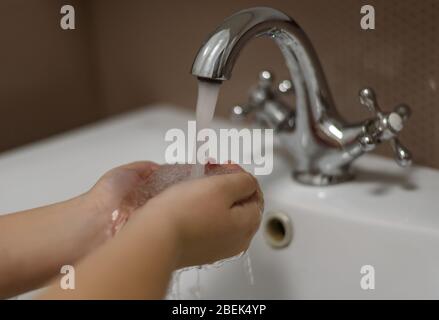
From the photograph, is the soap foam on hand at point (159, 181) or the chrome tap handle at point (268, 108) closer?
the soap foam on hand at point (159, 181)

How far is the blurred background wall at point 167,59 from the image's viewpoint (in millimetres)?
664

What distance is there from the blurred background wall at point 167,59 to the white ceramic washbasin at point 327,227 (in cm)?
8

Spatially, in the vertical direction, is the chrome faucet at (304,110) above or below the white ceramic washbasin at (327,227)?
above

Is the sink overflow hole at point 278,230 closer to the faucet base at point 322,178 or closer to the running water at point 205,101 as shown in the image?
the faucet base at point 322,178

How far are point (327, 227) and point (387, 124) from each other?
0.12 meters

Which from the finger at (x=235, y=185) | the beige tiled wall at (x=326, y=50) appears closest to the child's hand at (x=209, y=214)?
the finger at (x=235, y=185)

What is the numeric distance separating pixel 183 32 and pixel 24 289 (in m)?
0.42

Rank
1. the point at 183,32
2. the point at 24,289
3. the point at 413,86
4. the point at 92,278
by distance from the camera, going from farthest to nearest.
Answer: the point at 183,32 < the point at 413,86 < the point at 24,289 < the point at 92,278

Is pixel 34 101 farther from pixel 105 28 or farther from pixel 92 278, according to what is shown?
pixel 92 278

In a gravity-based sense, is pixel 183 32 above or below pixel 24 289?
above

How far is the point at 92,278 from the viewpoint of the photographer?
40cm

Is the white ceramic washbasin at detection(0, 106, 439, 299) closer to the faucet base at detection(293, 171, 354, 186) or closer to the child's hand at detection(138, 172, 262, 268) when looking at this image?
the faucet base at detection(293, 171, 354, 186)

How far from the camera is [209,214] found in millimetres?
460
